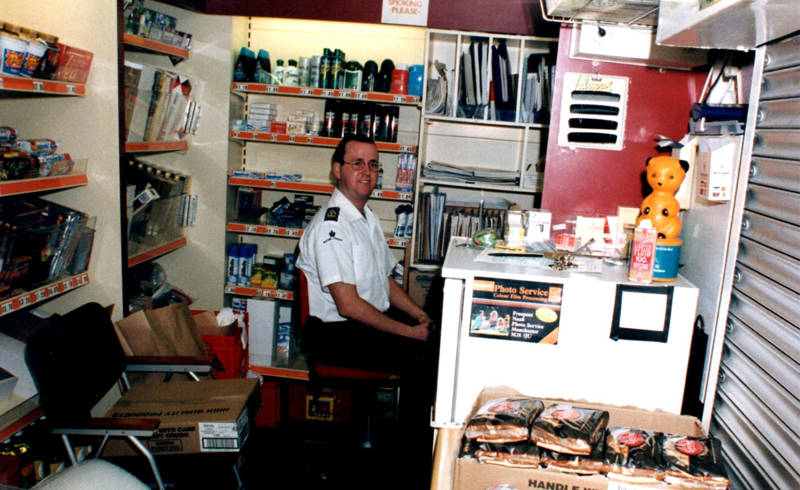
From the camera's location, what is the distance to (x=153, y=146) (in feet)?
11.2

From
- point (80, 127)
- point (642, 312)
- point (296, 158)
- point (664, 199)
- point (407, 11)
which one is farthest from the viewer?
point (296, 158)

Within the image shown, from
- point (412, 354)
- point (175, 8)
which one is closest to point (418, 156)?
point (412, 354)

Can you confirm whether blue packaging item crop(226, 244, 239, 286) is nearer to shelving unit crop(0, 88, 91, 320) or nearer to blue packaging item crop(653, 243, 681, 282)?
shelving unit crop(0, 88, 91, 320)

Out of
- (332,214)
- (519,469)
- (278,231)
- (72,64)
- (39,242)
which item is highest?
(72,64)

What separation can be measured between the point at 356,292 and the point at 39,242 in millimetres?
1371

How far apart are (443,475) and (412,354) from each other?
1278 mm

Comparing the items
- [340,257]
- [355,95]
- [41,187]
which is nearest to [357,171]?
[340,257]

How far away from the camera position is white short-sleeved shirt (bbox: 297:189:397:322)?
2.95m

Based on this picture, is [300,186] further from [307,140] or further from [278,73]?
[278,73]

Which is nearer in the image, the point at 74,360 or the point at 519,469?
the point at 519,469

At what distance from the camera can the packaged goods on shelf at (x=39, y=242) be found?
7.45 ft

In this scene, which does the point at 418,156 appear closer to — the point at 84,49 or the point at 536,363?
the point at 84,49

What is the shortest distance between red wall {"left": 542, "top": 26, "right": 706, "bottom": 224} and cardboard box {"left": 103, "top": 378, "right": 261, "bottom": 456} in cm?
161

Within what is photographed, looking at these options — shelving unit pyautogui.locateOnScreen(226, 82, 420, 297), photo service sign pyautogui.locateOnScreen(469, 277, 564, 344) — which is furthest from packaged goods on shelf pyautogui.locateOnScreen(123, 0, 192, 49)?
photo service sign pyautogui.locateOnScreen(469, 277, 564, 344)
